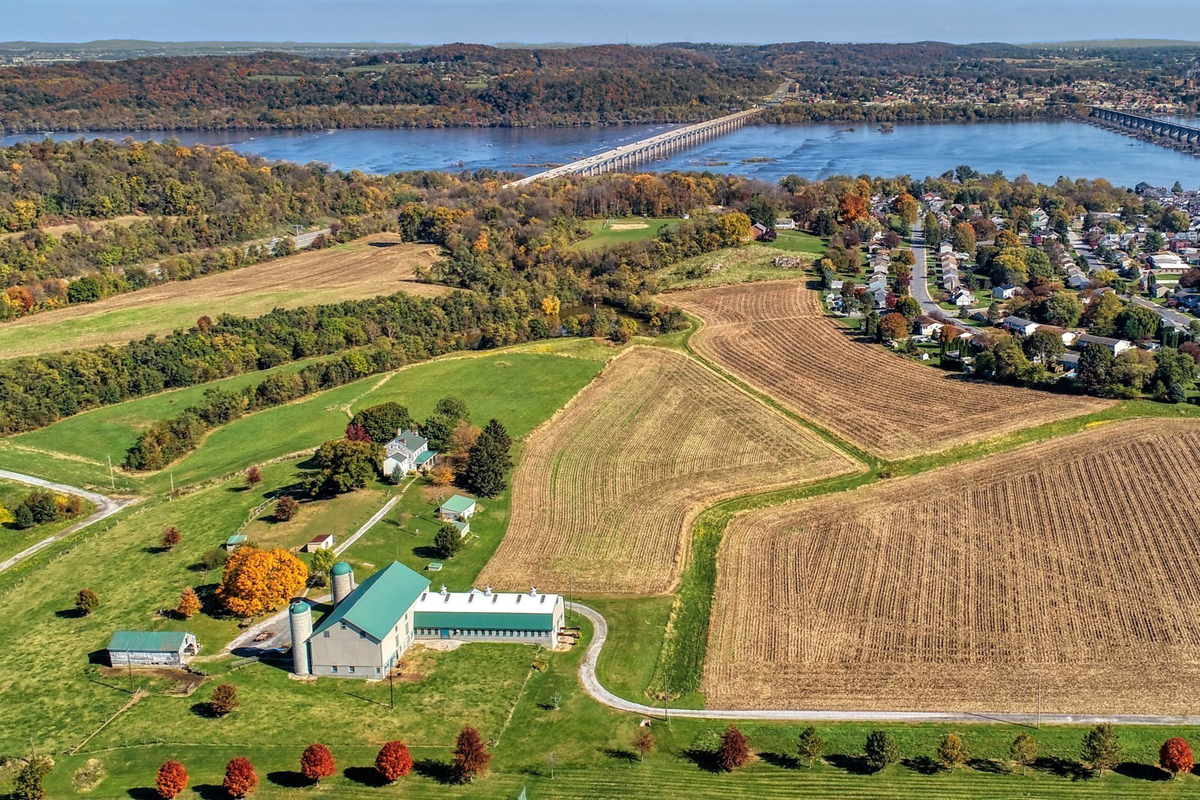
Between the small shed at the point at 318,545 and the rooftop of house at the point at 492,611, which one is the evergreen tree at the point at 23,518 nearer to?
the small shed at the point at 318,545

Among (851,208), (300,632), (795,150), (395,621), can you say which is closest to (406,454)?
(395,621)

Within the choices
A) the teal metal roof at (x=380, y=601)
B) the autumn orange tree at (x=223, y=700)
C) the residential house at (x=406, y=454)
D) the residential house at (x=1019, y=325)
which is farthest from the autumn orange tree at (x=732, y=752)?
the residential house at (x=1019, y=325)

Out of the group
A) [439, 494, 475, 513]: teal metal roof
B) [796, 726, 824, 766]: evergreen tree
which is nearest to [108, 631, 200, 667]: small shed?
[439, 494, 475, 513]: teal metal roof

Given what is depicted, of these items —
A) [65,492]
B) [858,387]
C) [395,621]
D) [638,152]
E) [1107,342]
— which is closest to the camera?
[395,621]

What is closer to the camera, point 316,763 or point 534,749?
point 316,763

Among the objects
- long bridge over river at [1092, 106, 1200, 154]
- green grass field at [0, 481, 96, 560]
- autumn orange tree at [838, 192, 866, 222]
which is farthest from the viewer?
long bridge over river at [1092, 106, 1200, 154]

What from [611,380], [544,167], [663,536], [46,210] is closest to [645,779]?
[663,536]

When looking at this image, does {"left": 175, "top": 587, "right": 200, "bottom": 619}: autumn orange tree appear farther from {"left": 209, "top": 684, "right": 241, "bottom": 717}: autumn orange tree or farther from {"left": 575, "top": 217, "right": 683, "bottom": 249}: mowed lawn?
{"left": 575, "top": 217, "right": 683, "bottom": 249}: mowed lawn

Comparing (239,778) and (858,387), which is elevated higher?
(858,387)

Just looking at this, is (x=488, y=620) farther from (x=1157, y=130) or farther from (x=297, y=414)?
(x=1157, y=130)
